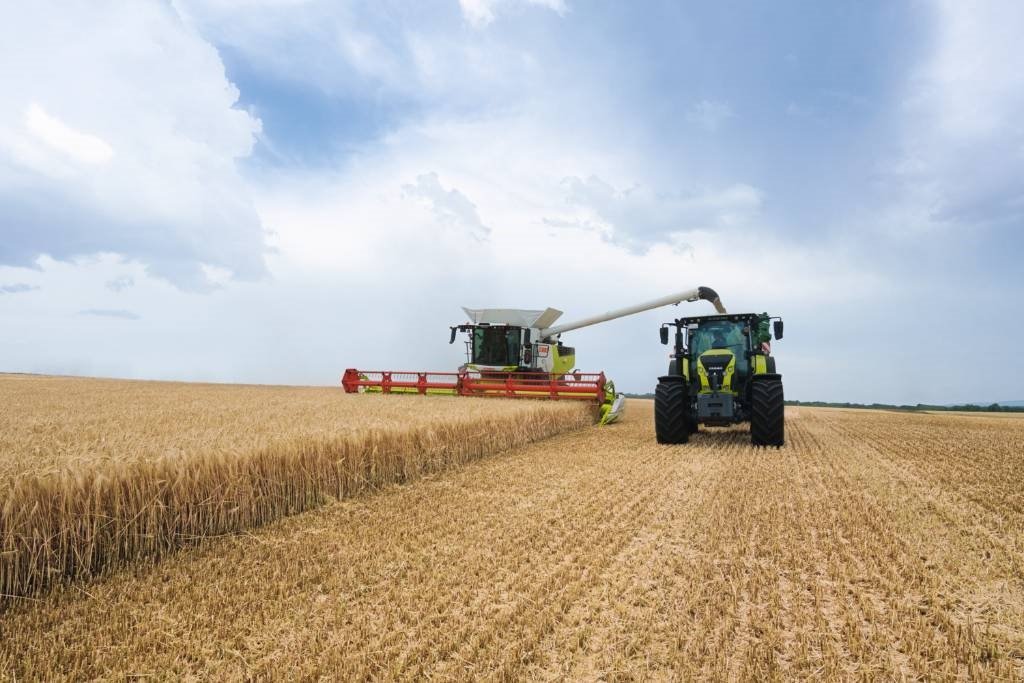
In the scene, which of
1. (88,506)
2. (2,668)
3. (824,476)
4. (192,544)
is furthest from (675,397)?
(2,668)

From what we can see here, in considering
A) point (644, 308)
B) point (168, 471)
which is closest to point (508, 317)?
point (644, 308)

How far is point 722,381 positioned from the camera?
959cm

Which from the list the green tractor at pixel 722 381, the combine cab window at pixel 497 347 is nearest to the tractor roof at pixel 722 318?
the green tractor at pixel 722 381

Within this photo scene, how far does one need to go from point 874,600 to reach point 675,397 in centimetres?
612

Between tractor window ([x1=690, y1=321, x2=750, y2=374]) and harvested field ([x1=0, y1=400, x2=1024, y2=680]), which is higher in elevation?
tractor window ([x1=690, y1=321, x2=750, y2=374])

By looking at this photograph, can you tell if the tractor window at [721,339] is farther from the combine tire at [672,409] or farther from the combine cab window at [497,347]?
the combine cab window at [497,347]

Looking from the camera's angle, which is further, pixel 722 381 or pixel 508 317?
pixel 508 317

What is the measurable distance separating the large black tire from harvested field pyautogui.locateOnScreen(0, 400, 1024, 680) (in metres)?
3.27

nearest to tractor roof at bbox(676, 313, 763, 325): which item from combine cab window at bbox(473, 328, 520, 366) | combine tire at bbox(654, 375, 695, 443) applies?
combine tire at bbox(654, 375, 695, 443)

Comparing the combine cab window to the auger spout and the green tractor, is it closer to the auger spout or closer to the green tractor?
the auger spout

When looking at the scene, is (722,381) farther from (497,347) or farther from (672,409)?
(497,347)

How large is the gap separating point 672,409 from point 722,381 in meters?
1.04

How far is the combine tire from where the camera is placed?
941cm

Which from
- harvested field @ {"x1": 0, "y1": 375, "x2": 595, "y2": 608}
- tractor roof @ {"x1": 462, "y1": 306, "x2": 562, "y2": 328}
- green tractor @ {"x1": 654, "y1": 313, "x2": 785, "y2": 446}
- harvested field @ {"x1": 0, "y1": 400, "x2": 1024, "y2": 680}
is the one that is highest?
tractor roof @ {"x1": 462, "y1": 306, "x2": 562, "y2": 328}
